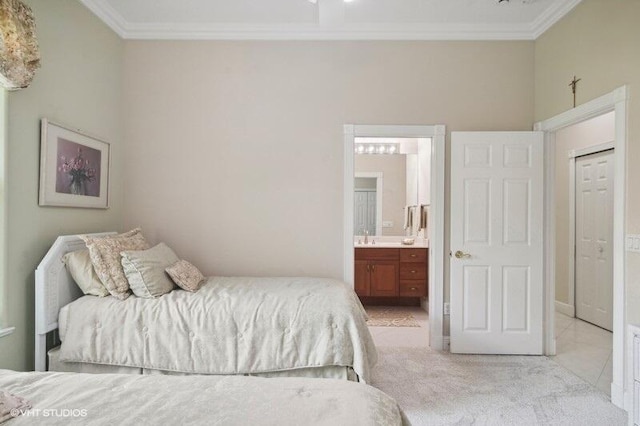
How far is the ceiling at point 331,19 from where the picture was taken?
299 cm

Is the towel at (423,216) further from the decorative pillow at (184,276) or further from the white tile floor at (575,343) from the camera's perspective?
the decorative pillow at (184,276)

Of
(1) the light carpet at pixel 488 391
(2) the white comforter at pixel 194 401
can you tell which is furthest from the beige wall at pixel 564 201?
(2) the white comforter at pixel 194 401

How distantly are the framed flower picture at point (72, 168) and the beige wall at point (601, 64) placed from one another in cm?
396

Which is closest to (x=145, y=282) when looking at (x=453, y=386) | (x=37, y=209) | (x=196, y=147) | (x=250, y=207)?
(x=37, y=209)

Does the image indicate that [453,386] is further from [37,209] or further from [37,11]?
[37,11]

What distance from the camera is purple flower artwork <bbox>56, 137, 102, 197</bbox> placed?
2.58 meters

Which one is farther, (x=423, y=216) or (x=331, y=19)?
(x=423, y=216)

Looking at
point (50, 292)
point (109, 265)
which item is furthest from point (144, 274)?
point (50, 292)

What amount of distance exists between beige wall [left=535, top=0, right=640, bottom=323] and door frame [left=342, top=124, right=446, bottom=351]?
1.02 m

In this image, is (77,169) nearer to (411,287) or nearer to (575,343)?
(411,287)

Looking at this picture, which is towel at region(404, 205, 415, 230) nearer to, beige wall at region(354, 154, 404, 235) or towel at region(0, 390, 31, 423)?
beige wall at region(354, 154, 404, 235)

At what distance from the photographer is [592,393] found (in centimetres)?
253

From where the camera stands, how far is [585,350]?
337 cm

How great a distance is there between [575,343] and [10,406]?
14.4 feet
